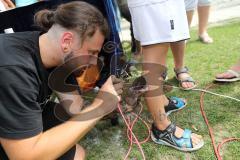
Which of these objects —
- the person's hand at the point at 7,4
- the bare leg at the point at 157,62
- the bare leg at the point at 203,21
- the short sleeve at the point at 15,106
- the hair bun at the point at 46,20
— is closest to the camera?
the short sleeve at the point at 15,106

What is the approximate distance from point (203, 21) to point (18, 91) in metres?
2.46

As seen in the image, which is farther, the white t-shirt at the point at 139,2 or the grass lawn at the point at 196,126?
the grass lawn at the point at 196,126

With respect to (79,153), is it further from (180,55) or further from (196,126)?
(180,55)

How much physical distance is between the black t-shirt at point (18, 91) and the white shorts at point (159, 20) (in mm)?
597

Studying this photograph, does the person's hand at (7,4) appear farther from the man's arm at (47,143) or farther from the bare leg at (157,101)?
the man's arm at (47,143)

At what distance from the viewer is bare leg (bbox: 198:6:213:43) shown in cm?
316

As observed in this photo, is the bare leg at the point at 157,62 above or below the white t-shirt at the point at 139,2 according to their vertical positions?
below

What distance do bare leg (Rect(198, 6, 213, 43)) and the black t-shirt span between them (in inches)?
88.9

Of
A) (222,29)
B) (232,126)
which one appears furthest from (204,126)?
(222,29)

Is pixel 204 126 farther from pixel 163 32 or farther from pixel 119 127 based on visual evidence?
pixel 163 32

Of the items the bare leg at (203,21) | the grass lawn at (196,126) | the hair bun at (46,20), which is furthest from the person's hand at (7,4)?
the bare leg at (203,21)

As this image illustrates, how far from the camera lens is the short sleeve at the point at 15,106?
1158mm

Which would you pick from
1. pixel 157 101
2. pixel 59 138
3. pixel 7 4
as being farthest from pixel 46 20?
pixel 7 4

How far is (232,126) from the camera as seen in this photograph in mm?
1891
